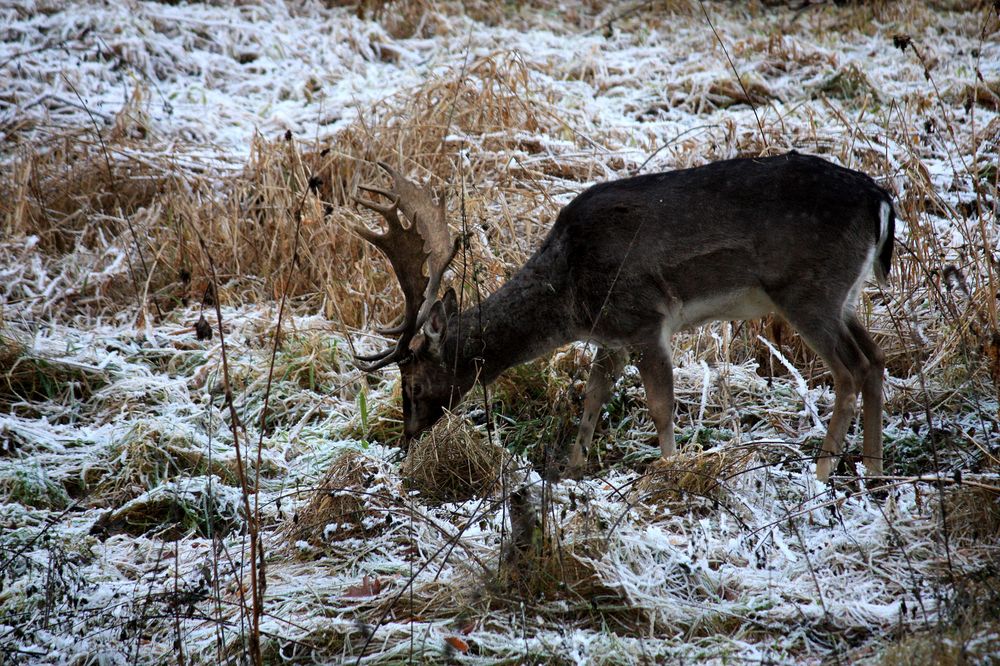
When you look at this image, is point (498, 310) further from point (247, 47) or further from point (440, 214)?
point (247, 47)

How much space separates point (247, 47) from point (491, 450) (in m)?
7.69

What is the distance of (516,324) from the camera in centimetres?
543

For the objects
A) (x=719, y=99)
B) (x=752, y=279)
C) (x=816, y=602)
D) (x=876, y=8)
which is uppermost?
(x=876, y=8)

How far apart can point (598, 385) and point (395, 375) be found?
147 centimetres

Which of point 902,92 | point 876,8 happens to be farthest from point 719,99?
point 876,8

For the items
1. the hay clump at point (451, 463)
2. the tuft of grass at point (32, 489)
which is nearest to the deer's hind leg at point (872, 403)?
the hay clump at point (451, 463)

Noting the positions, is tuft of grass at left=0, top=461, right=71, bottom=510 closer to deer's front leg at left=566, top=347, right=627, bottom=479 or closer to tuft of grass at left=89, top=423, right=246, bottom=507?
tuft of grass at left=89, top=423, right=246, bottom=507

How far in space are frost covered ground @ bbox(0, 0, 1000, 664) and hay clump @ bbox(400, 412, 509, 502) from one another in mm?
56

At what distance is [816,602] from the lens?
373 cm

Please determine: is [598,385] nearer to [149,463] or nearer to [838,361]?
[838,361]

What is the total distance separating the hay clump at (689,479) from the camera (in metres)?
4.58

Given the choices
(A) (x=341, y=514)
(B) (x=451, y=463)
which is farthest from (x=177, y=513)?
(B) (x=451, y=463)

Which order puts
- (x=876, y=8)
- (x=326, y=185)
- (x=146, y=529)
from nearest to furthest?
(x=146, y=529)
(x=326, y=185)
(x=876, y=8)

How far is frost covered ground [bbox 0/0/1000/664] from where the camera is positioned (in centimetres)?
375
